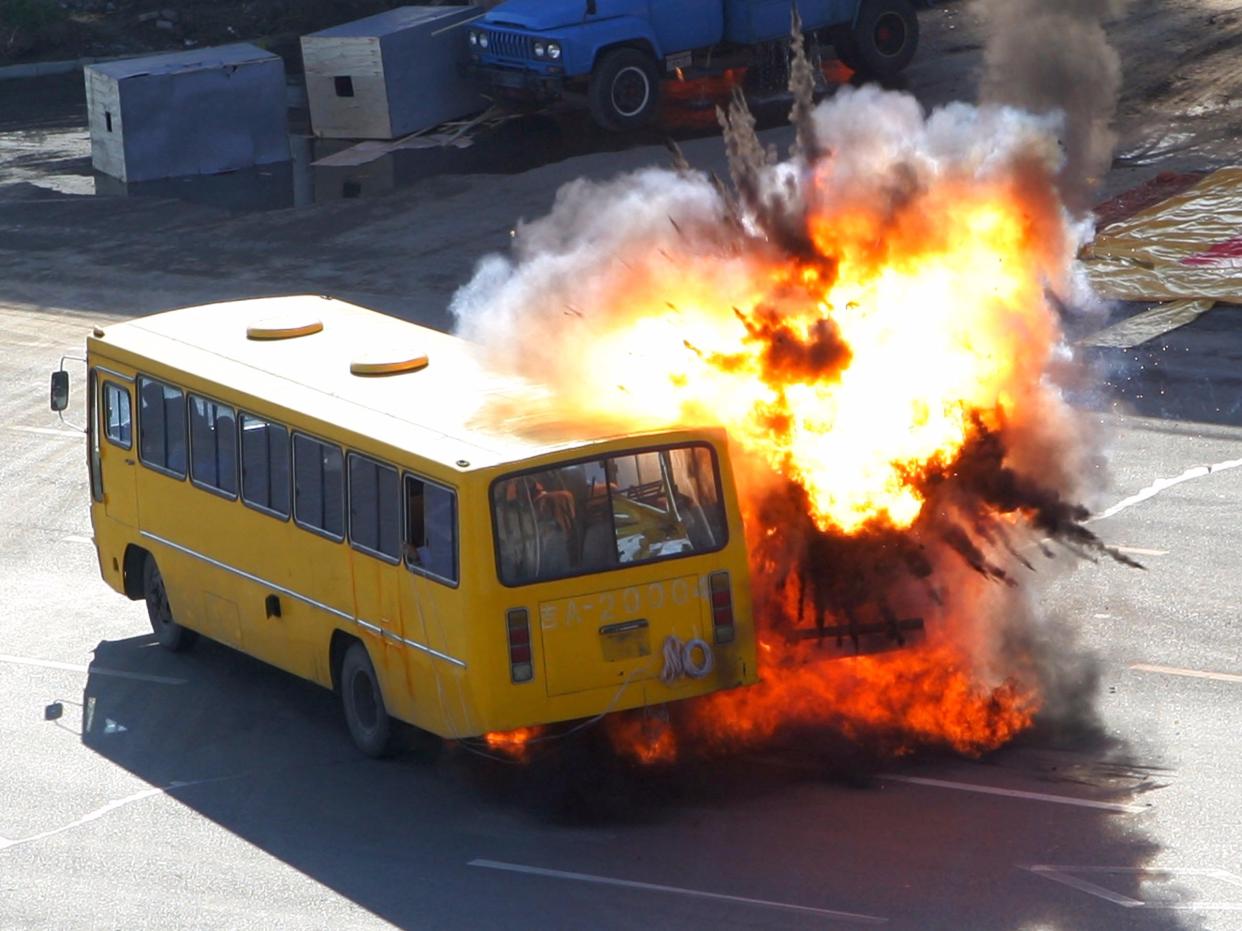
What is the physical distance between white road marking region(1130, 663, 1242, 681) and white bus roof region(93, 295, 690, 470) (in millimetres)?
4175

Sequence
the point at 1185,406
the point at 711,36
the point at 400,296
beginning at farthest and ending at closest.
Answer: the point at 711,36
the point at 400,296
the point at 1185,406

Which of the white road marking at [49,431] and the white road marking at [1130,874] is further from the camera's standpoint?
the white road marking at [49,431]

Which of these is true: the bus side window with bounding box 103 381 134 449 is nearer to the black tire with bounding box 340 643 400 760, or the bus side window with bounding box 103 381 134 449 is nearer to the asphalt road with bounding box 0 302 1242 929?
the asphalt road with bounding box 0 302 1242 929

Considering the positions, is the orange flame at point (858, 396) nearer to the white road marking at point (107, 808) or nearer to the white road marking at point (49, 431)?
the white road marking at point (107, 808)

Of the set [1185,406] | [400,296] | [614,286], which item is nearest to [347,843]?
[614,286]

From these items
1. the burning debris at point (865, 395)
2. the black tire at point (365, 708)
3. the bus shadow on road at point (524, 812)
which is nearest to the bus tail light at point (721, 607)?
the burning debris at point (865, 395)

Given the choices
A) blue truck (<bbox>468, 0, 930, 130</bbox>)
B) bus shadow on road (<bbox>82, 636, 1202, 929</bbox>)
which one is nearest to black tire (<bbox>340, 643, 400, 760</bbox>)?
bus shadow on road (<bbox>82, 636, 1202, 929</bbox>)

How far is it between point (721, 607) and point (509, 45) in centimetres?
2100

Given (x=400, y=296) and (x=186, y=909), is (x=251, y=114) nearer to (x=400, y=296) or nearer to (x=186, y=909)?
(x=400, y=296)

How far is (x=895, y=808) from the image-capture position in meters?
11.4

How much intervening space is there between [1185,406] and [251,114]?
1832cm

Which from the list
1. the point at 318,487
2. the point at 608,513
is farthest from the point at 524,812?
the point at 318,487

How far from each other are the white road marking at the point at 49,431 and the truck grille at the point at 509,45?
12.5 meters

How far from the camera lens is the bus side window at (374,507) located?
39.1 feet
